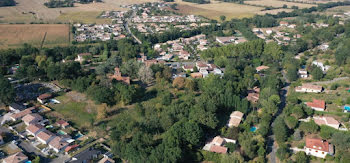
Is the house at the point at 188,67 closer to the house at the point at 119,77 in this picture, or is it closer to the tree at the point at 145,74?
the tree at the point at 145,74

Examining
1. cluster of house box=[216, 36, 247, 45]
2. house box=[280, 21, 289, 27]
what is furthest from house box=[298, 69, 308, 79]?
house box=[280, 21, 289, 27]

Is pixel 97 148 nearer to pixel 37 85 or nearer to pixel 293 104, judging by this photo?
pixel 37 85

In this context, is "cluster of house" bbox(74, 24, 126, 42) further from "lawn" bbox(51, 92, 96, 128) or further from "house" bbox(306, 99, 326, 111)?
"house" bbox(306, 99, 326, 111)

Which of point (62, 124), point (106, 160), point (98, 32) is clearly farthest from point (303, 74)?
point (98, 32)

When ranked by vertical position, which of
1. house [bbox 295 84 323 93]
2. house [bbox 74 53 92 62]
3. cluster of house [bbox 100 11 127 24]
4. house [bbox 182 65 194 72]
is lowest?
house [bbox 295 84 323 93]

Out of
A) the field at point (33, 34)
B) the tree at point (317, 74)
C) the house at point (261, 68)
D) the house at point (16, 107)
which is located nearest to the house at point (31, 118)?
the house at point (16, 107)

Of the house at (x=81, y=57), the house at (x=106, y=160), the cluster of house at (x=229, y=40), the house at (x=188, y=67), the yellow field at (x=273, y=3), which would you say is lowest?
the house at (x=106, y=160)

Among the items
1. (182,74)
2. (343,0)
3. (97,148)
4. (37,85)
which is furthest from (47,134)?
(343,0)
